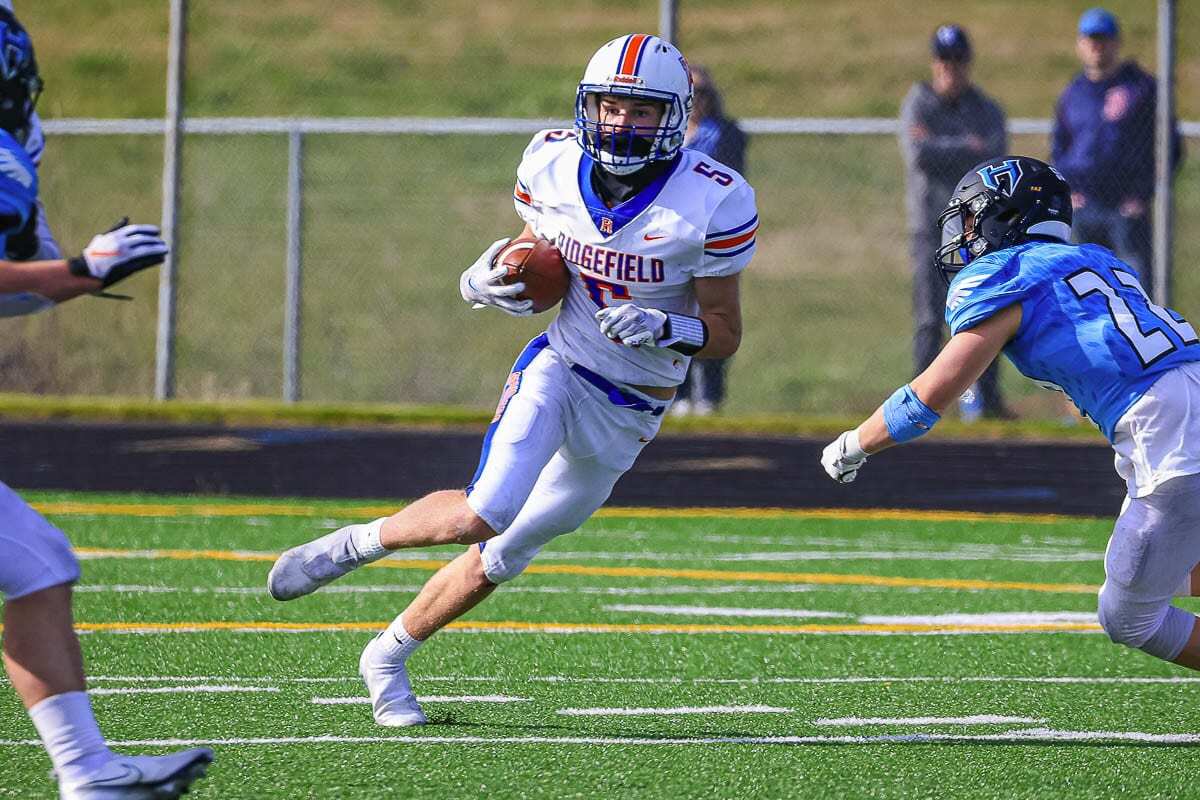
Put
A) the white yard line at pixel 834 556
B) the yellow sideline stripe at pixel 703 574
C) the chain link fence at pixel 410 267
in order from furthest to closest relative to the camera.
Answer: the chain link fence at pixel 410 267 < the white yard line at pixel 834 556 < the yellow sideline stripe at pixel 703 574

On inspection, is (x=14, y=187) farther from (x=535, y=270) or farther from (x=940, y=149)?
(x=940, y=149)

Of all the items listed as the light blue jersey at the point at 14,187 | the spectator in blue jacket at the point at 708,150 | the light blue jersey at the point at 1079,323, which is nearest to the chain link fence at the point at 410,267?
the spectator in blue jacket at the point at 708,150

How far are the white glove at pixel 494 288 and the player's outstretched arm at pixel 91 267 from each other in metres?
1.46

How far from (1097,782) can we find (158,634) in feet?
10.2

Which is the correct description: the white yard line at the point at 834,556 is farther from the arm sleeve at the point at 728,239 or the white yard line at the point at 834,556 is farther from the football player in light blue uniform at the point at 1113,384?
the football player in light blue uniform at the point at 1113,384

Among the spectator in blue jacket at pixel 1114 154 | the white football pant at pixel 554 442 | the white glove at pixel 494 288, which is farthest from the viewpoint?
the spectator in blue jacket at pixel 1114 154

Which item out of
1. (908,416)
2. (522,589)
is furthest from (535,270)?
(522,589)

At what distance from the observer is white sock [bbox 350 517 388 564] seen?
196 inches

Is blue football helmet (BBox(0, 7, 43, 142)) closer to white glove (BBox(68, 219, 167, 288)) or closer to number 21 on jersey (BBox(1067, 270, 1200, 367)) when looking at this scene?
white glove (BBox(68, 219, 167, 288))

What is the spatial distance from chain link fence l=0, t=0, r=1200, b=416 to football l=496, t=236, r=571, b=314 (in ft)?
19.0

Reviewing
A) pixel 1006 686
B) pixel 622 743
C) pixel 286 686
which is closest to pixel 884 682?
pixel 1006 686

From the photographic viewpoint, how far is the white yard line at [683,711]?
5055 mm

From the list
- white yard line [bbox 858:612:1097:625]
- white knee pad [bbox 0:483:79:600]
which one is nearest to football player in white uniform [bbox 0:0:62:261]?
white knee pad [bbox 0:483:79:600]

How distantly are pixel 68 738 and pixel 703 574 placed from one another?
169 inches
